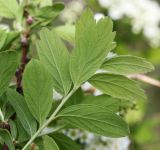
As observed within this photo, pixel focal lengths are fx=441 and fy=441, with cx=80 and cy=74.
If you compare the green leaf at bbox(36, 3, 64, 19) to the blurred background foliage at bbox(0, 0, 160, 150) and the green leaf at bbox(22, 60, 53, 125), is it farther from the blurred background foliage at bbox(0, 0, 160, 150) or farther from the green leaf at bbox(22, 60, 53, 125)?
the blurred background foliage at bbox(0, 0, 160, 150)

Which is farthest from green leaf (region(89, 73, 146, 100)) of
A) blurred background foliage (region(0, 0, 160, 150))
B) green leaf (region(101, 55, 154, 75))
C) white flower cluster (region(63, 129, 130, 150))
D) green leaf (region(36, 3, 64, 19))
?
blurred background foliage (region(0, 0, 160, 150))

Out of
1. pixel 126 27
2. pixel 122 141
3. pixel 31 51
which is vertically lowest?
pixel 126 27

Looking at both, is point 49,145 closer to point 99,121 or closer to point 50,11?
point 99,121

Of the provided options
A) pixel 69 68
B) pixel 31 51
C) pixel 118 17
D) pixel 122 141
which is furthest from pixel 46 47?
pixel 118 17

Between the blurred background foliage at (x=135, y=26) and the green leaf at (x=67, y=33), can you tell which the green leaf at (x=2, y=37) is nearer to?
the green leaf at (x=67, y=33)

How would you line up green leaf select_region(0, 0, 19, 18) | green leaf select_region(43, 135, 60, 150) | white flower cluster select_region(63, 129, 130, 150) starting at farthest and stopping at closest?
white flower cluster select_region(63, 129, 130, 150) < green leaf select_region(0, 0, 19, 18) < green leaf select_region(43, 135, 60, 150)

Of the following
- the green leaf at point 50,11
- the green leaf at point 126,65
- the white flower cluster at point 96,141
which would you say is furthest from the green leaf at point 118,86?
→ the white flower cluster at point 96,141

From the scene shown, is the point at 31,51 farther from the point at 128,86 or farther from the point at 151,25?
the point at 151,25

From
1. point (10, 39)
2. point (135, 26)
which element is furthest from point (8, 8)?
point (135, 26)
